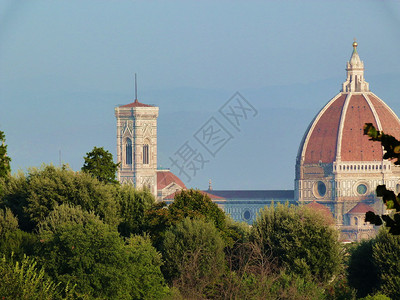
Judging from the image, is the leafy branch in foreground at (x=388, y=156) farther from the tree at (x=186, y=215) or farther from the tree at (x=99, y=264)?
the tree at (x=186, y=215)

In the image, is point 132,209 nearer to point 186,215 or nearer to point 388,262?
point 186,215

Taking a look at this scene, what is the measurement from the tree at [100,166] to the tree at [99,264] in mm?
23469

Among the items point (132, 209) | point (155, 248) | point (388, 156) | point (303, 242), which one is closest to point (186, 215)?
point (132, 209)

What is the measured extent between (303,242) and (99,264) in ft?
47.6

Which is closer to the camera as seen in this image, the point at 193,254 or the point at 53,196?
the point at 193,254

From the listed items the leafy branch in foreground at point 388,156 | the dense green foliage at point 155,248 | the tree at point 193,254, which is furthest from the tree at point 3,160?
the leafy branch in foreground at point 388,156

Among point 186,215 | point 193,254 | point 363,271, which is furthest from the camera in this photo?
point 186,215

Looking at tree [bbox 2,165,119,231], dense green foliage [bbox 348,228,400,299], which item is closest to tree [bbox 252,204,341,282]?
dense green foliage [bbox 348,228,400,299]

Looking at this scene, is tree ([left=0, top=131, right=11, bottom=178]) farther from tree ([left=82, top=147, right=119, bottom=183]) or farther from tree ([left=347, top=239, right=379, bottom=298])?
tree ([left=347, top=239, right=379, bottom=298])

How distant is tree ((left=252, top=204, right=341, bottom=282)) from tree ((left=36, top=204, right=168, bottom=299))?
9.33 metres

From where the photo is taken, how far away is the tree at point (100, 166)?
67.9 m

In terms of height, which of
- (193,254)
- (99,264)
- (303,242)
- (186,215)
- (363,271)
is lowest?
(99,264)

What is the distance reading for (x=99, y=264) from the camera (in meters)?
40.6

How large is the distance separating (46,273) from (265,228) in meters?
17.3
